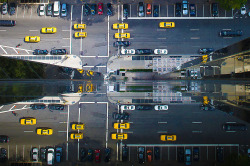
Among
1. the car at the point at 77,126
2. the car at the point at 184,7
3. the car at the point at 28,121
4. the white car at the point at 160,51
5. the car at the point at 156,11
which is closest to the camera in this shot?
the car at the point at 28,121

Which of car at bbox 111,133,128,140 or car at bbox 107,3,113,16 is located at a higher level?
car at bbox 107,3,113,16

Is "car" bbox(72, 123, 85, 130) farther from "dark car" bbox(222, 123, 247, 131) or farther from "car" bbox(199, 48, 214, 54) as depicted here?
"car" bbox(199, 48, 214, 54)

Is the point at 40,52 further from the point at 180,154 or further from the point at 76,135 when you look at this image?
the point at 180,154

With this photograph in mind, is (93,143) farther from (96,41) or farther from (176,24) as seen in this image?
(176,24)

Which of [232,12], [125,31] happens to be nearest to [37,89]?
[125,31]

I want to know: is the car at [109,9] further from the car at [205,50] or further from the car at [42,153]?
the car at [42,153]

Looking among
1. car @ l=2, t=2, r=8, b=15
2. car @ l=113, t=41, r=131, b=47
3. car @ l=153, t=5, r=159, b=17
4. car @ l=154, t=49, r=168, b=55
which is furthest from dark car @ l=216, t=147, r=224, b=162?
car @ l=2, t=2, r=8, b=15

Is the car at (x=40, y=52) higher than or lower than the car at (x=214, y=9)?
lower

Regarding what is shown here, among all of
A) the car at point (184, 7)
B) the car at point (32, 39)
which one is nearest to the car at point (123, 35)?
the car at point (184, 7)
